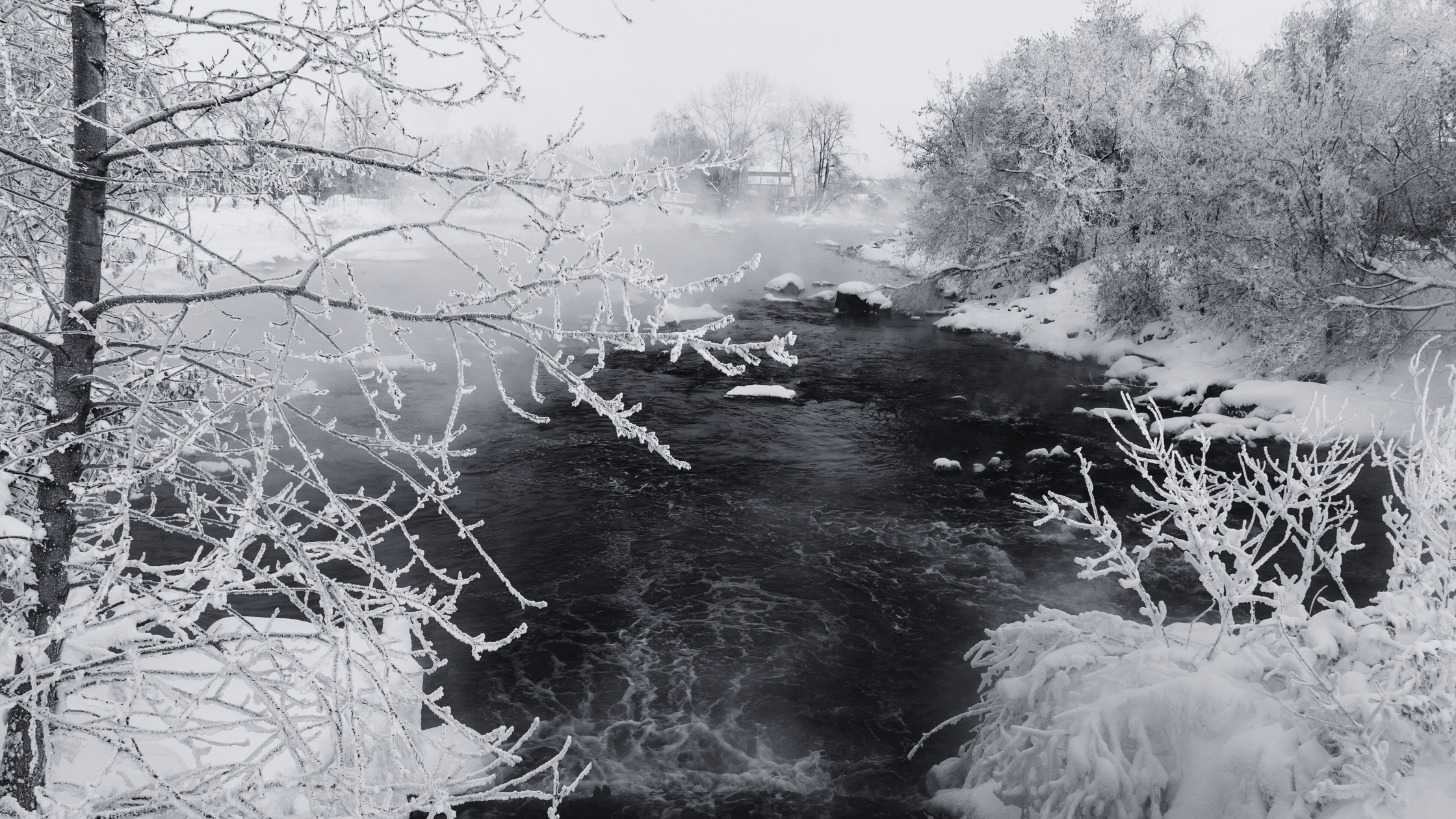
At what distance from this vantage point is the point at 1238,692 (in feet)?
19.0

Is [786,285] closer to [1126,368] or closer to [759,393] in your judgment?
[1126,368]

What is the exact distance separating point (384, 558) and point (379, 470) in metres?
3.07

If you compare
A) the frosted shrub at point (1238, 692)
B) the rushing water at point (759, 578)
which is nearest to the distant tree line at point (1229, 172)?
the rushing water at point (759, 578)

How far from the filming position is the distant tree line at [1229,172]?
59.7ft

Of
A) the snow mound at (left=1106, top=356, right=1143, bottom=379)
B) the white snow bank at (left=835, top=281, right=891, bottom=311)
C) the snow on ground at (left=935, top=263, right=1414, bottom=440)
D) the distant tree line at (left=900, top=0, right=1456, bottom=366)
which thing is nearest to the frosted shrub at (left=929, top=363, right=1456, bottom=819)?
the snow on ground at (left=935, top=263, right=1414, bottom=440)

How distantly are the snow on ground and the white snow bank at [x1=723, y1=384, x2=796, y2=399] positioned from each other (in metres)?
6.43

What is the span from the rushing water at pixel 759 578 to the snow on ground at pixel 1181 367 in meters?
2.04

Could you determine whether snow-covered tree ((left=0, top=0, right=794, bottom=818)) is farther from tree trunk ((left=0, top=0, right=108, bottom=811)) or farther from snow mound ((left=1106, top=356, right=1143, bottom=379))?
snow mound ((left=1106, top=356, right=1143, bottom=379))

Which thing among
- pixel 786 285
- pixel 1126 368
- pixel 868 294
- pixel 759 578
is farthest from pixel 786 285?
pixel 759 578

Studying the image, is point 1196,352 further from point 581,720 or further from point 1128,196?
point 581,720

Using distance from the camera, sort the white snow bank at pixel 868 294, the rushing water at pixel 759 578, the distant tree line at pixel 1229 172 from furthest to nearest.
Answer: the white snow bank at pixel 868 294 < the distant tree line at pixel 1229 172 < the rushing water at pixel 759 578

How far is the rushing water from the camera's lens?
7801mm

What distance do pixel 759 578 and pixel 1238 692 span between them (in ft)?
19.6

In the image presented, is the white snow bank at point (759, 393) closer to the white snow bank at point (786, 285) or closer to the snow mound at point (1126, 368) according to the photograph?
the snow mound at point (1126, 368)
